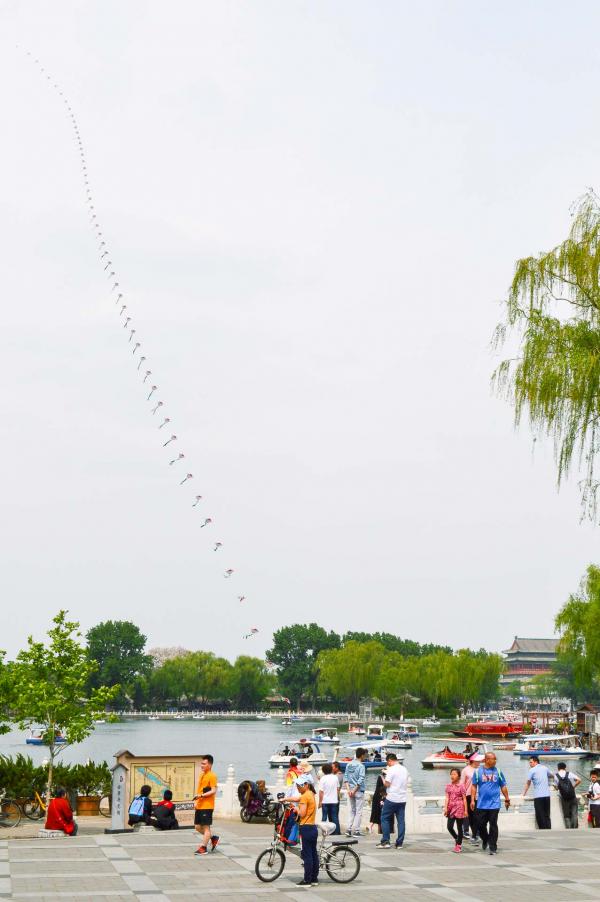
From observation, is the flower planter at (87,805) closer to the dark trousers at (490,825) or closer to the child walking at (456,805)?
the child walking at (456,805)

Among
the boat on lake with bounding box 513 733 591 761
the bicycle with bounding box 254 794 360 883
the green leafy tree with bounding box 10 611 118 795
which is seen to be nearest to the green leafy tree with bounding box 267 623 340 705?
the boat on lake with bounding box 513 733 591 761

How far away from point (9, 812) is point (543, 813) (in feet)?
43.9

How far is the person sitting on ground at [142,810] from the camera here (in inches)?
908

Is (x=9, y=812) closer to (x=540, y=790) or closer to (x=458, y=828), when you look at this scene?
(x=458, y=828)

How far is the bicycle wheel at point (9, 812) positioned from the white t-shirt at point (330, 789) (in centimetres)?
892

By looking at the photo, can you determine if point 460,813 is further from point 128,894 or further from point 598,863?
point 128,894

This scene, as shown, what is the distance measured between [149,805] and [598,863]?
31.9 feet

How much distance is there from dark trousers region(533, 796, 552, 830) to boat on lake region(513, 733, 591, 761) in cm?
5909

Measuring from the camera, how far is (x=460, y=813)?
2006 cm

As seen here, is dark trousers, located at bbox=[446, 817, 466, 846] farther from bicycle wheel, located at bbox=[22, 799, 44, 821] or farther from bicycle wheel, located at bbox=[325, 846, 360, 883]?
bicycle wheel, located at bbox=[22, 799, 44, 821]

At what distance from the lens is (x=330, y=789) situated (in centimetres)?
2189

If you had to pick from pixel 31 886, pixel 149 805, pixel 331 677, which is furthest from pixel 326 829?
pixel 331 677

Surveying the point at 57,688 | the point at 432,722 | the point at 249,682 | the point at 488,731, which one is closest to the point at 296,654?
the point at 249,682

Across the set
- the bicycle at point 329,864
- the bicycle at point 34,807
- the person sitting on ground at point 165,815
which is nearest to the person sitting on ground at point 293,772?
the bicycle at point 329,864
